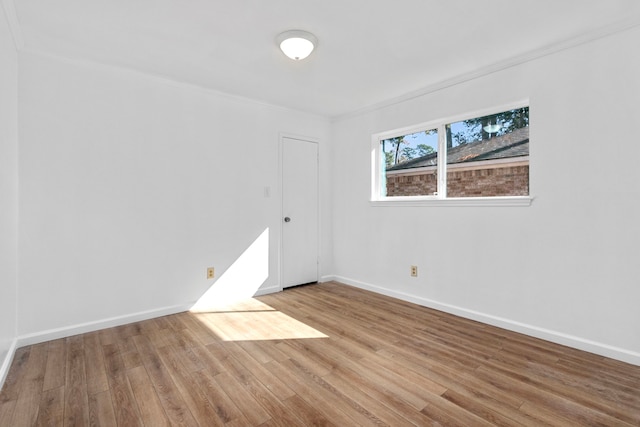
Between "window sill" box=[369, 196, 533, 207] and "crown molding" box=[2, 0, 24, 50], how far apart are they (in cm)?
353

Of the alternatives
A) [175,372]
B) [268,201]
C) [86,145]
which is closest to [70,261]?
[86,145]

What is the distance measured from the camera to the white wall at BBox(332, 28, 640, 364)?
2303 millimetres

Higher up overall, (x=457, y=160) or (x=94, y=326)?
(x=457, y=160)

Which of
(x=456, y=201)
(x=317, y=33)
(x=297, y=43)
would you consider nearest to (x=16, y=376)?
(x=297, y=43)

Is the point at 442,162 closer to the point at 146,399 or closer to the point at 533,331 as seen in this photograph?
the point at 533,331

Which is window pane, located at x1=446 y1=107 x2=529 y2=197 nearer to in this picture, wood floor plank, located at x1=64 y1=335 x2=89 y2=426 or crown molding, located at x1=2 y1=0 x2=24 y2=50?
wood floor plank, located at x1=64 y1=335 x2=89 y2=426

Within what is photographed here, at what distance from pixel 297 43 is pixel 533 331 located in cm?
299

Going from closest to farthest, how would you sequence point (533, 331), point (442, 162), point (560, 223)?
point (560, 223), point (533, 331), point (442, 162)

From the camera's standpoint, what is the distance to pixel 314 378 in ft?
6.88

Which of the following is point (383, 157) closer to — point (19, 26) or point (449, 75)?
point (449, 75)

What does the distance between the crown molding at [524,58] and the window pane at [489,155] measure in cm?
40

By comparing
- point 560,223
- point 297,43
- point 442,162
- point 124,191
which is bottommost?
point 560,223

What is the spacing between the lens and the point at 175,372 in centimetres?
218

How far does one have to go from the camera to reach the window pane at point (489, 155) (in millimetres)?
2889
